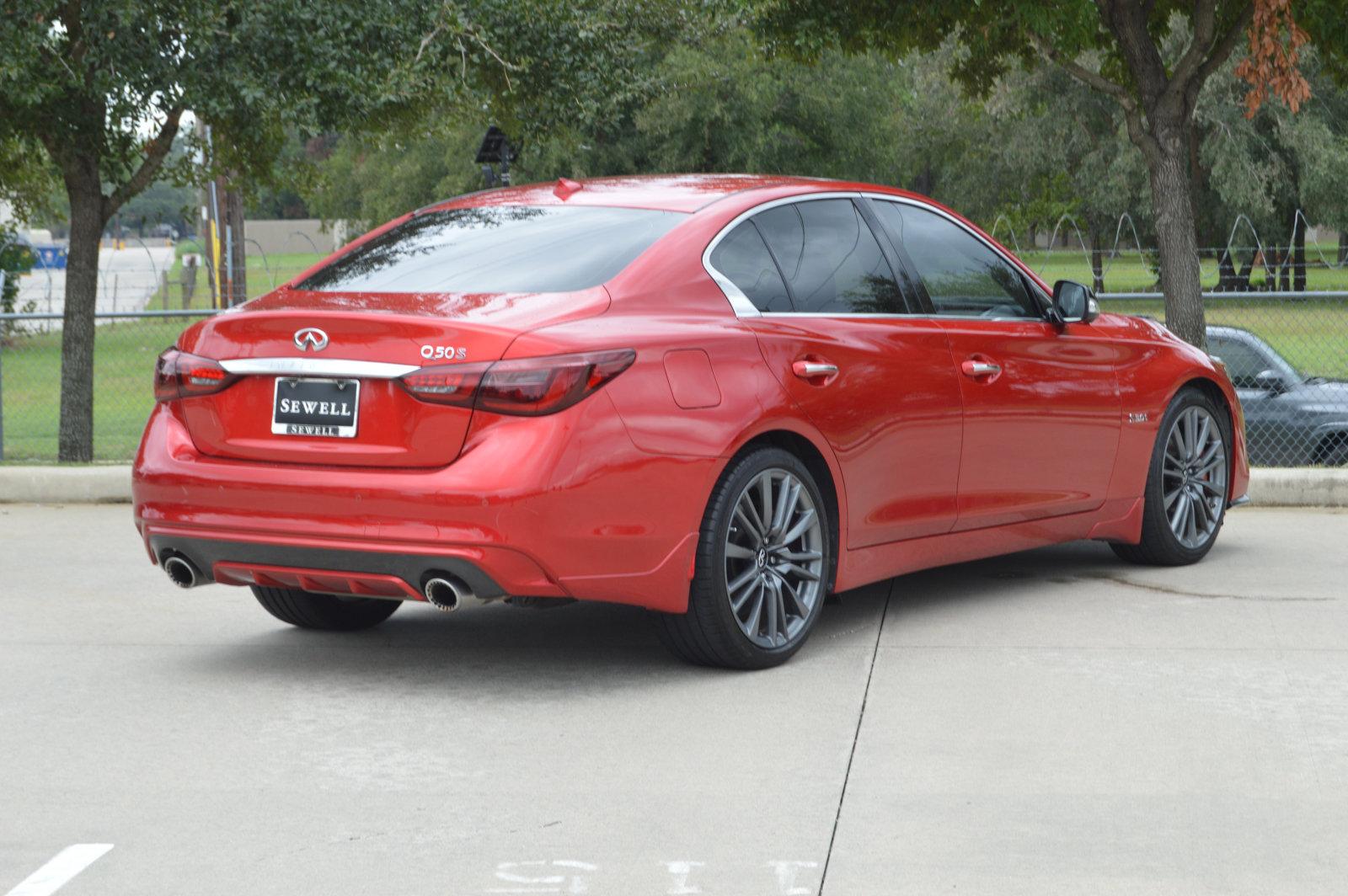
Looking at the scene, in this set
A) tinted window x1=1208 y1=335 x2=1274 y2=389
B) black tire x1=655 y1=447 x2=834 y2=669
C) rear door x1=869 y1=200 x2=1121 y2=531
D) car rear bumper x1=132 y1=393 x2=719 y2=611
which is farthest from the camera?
tinted window x1=1208 y1=335 x2=1274 y2=389

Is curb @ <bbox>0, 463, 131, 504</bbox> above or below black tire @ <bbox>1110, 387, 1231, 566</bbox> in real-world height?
below

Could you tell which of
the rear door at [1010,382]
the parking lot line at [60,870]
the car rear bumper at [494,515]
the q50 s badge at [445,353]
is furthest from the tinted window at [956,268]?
the parking lot line at [60,870]

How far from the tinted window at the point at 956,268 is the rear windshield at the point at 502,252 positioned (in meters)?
1.20

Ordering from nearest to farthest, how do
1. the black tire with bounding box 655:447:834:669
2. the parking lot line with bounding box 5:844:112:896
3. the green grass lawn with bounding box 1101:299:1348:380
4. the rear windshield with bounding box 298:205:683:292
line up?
1. the parking lot line with bounding box 5:844:112:896
2. the black tire with bounding box 655:447:834:669
3. the rear windshield with bounding box 298:205:683:292
4. the green grass lawn with bounding box 1101:299:1348:380

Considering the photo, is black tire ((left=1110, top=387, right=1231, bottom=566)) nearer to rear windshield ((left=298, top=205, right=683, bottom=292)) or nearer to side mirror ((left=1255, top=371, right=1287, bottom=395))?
rear windshield ((left=298, top=205, right=683, bottom=292))

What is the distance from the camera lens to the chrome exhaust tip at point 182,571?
6277 mm

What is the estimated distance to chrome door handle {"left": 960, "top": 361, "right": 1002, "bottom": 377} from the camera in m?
7.29

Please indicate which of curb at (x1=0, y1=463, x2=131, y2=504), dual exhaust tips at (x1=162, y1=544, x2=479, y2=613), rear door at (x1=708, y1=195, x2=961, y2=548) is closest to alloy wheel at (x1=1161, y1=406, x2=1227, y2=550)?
rear door at (x1=708, y1=195, x2=961, y2=548)

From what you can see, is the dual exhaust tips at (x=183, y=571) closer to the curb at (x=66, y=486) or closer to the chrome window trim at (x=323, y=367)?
the chrome window trim at (x=323, y=367)

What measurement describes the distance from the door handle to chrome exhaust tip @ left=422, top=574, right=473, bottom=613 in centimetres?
234

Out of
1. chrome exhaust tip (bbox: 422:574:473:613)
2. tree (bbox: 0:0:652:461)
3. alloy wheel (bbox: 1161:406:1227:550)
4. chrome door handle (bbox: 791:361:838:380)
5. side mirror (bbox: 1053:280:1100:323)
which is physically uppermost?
tree (bbox: 0:0:652:461)

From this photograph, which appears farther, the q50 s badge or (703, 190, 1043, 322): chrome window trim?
(703, 190, 1043, 322): chrome window trim

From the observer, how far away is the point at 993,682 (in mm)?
6305

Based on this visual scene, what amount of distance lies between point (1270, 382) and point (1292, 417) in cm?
37
